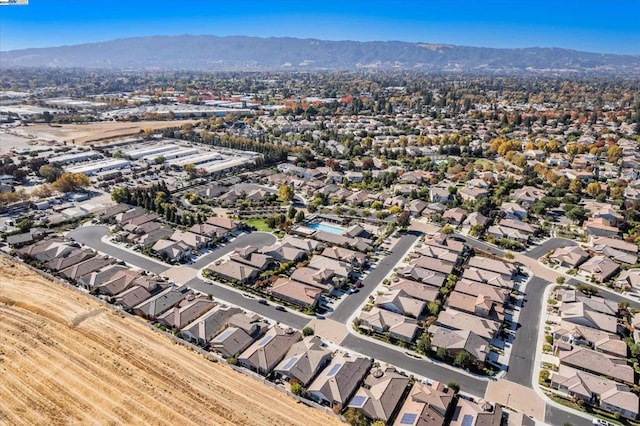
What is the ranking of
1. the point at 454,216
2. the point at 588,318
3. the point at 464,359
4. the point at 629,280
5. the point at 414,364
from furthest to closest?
1. the point at 454,216
2. the point at 629,280
3. the point at 588,318
4. the point at 414,364
5. the point at 464,359

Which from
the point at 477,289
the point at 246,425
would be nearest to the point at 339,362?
the point at 246,425

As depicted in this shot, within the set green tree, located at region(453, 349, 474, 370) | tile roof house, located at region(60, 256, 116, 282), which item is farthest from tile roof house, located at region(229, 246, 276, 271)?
green tree, located at region(453, 349, 474, 370)

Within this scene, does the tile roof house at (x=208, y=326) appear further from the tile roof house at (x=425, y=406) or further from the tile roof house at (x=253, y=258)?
the tile roof house at (x=425, y=406)

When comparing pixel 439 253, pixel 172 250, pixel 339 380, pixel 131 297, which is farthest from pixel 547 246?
pixel 131 297

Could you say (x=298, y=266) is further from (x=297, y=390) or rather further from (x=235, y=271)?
(x=297, y=390)

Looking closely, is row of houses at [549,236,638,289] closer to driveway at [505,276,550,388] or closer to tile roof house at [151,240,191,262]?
driveway at [505,276,550,388]

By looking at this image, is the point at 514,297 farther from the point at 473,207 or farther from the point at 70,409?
the point at 70,409

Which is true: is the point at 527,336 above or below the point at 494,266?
below
